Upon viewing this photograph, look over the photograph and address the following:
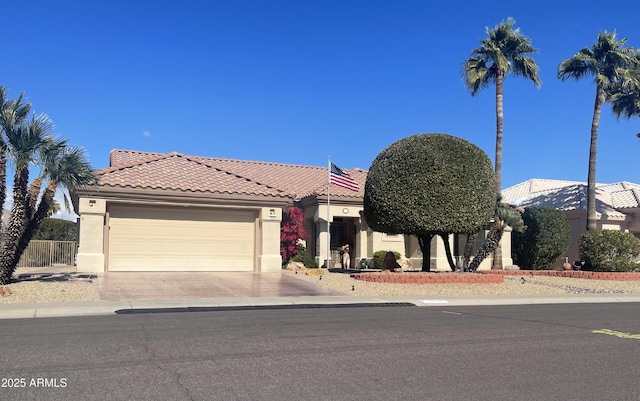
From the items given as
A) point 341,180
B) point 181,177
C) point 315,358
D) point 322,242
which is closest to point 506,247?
point 322,242

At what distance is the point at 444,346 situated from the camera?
8.79 m

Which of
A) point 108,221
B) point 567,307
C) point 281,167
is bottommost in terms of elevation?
point 567,307

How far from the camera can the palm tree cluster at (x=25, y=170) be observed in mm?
15547

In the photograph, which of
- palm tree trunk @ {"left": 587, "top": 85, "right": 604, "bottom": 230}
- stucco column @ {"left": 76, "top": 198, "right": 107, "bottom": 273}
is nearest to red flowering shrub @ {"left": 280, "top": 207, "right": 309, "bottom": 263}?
stucco column @ {"left": 76, "top": 198, "right": 107, "bottom": 273}

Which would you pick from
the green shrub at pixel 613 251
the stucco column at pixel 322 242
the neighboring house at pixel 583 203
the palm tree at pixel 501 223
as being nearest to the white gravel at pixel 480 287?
the palm tree at pixel 501 223

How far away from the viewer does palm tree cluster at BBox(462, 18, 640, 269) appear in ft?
90.9

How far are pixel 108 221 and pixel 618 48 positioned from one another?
25558 mm

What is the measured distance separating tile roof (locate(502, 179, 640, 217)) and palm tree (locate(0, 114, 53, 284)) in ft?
85.6

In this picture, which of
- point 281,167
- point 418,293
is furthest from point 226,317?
point 281,167

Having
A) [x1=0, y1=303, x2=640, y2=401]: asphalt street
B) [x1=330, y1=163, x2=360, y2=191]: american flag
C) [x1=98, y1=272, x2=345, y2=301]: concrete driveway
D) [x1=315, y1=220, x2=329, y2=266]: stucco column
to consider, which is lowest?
[x1=0, y1=303, x2=640, y2=401]: asphalt street

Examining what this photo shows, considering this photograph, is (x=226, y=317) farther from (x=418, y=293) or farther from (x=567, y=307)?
(x=567, y=307)

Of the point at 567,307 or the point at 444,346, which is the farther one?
the point at 567,307

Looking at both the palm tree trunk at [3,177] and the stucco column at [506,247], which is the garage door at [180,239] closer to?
the palm tree trunk at [3,177]

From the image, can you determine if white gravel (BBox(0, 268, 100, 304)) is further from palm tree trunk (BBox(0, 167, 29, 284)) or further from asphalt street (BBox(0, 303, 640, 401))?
asphalt street (BBox(0, 303, 640, 401))
